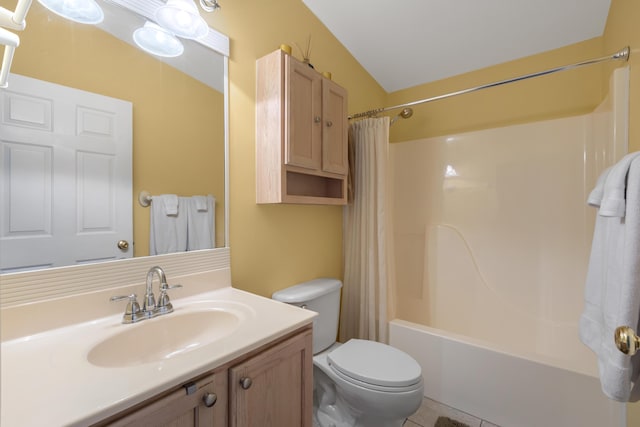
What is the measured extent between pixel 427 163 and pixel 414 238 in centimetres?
64

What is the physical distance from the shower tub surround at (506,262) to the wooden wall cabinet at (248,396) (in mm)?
1058

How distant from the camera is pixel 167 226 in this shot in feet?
3.73

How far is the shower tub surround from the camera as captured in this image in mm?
1431

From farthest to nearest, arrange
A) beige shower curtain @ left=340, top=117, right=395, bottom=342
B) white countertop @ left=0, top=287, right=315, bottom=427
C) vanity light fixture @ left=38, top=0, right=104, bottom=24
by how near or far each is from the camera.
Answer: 1. beige shower curtain @ left=340, top=117, right=395, bottom=342
2. vanity light fixture @ left=38, top=0, right=104, bottom=24
3. white countertop @ left=0, top=287, right=315, bottom=427

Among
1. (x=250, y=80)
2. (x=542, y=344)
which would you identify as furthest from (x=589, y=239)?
(x=250, y=80)

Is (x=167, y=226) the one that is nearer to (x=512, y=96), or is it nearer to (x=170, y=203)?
(x=170, y=203)

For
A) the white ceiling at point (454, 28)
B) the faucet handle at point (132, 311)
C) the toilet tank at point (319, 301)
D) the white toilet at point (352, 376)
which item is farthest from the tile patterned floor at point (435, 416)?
the white ceiling at point (454, 28)

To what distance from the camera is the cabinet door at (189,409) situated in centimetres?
60

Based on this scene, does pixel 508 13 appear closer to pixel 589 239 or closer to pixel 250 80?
pixel 589 239

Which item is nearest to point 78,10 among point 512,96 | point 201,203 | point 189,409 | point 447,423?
point 201,203

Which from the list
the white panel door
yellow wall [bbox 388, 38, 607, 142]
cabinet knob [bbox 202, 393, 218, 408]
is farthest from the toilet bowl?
yellow wall [bbox 388, 38, 607, 142]

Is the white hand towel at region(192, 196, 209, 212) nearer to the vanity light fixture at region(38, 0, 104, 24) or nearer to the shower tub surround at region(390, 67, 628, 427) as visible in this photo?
the vanity light fixture at region(38, 0, 104, 24)

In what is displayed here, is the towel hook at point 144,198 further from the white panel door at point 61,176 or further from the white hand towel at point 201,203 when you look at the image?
the white hand towel at point 201,203

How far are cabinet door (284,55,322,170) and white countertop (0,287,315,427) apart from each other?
0.81 meters
